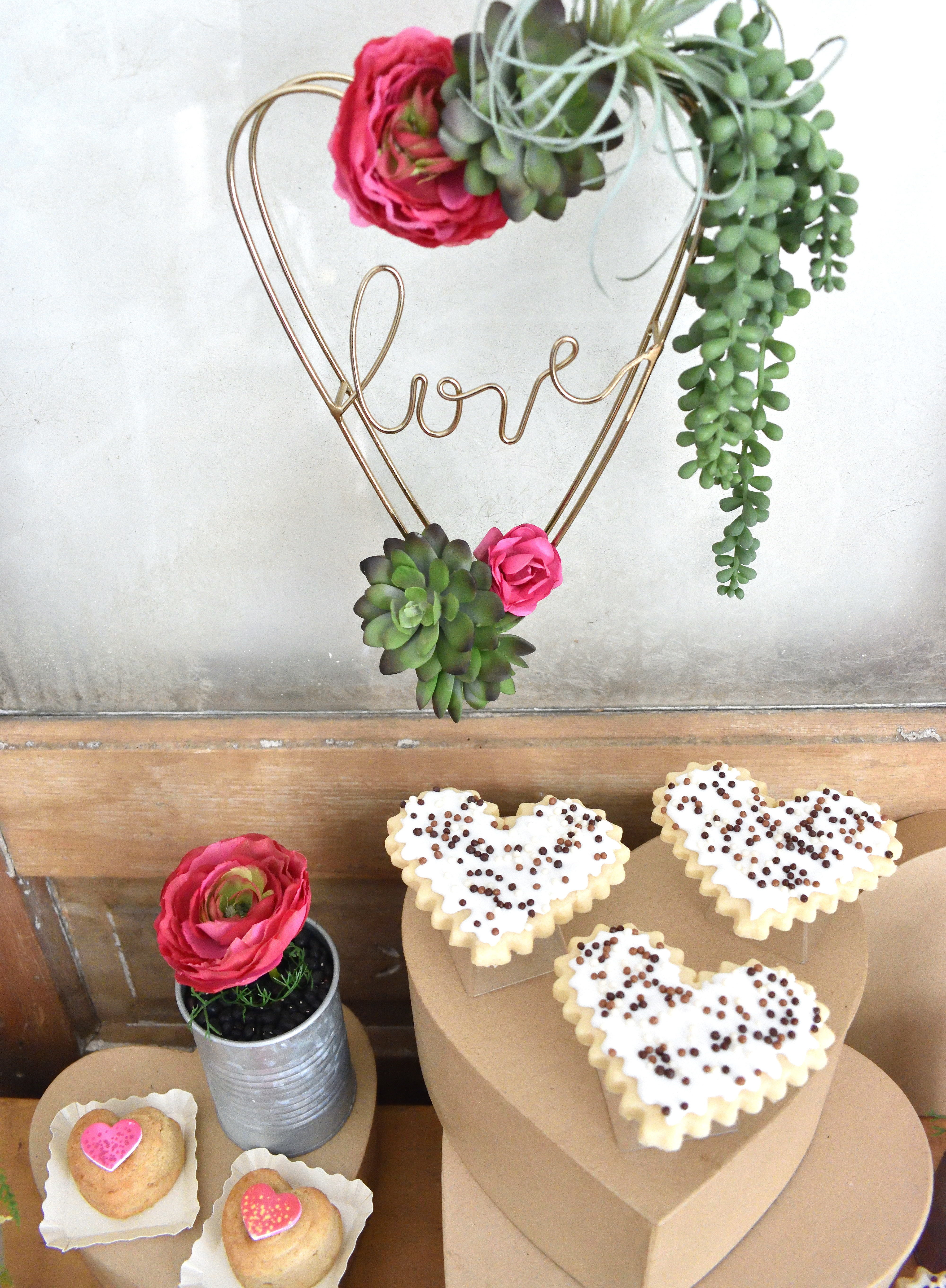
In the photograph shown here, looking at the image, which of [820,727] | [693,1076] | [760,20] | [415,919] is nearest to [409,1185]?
[415,919]

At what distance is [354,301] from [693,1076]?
59 centimetres

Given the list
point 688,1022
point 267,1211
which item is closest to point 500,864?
point 688,1022

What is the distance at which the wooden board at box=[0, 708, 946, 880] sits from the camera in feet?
2.97

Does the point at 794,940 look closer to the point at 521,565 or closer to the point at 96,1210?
the point at 521,565

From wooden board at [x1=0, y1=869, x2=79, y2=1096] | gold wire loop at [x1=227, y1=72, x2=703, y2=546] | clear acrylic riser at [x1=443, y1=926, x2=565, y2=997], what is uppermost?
gold wire loop at [x1=227, y1=72, x2=703, y2=546]

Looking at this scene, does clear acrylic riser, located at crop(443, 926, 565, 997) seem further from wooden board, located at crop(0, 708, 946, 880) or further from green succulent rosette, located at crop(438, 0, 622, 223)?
green succulent rosette, located at crop(438, 0, 622, 223)

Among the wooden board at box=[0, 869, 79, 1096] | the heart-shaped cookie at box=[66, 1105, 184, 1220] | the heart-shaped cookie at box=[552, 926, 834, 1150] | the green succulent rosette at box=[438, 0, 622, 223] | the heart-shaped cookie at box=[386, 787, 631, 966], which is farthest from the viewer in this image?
the wooden board at box=[0, 869, 79, 1096]

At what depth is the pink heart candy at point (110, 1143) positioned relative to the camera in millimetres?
829

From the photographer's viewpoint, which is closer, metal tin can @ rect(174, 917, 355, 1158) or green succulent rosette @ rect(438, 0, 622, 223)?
green succulent rosette @ rect(438, 0, 622, 223)

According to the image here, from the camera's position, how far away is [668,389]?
0.74m

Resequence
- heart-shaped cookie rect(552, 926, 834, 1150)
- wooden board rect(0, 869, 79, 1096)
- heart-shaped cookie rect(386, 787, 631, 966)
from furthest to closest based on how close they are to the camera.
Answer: wooden board rect(0, 869, 79, 1096) → heart-shaped cookie rect(386, 787, 631, 966) → heart-shaped cookie rect(552, 926, 834, 1150)

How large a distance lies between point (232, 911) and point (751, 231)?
0.67 meters

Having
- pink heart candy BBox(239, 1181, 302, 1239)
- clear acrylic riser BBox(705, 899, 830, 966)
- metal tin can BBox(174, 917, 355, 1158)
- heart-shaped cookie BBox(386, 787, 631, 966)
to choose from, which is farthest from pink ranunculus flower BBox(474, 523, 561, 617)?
pink heart candy BBox(239, 1181, 302, 1239)

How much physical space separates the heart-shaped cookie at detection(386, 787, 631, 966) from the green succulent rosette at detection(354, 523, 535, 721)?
0.15 metres
